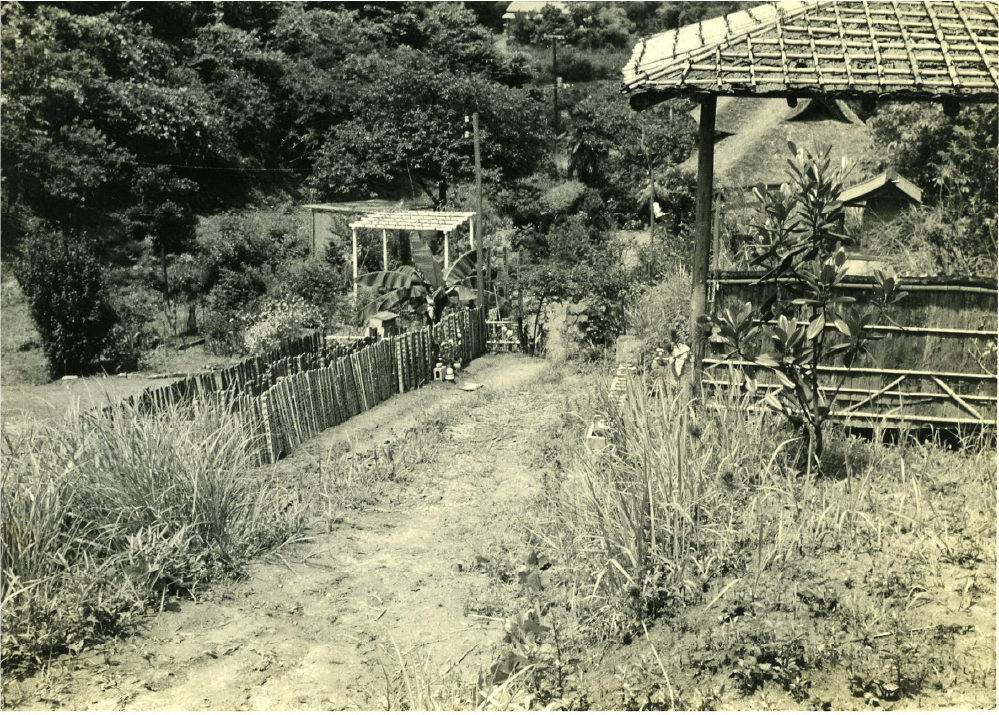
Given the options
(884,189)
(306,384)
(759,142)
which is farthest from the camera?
(759,142)

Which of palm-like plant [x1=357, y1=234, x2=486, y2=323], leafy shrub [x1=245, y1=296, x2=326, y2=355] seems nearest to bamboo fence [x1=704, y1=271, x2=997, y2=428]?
palm-like plant [x1=357, y1=234, x2=486, y2=323]

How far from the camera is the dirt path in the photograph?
377 cm

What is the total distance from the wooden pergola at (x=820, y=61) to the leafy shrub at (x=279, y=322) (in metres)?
10.2

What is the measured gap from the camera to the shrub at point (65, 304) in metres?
13.7

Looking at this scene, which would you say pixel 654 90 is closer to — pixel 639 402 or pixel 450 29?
pixel 639 402

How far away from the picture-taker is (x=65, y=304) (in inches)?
541

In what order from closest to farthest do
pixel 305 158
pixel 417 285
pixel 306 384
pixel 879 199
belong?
pixel 306 384
pixel 417 285
pixel 879 199
pixel 305 158

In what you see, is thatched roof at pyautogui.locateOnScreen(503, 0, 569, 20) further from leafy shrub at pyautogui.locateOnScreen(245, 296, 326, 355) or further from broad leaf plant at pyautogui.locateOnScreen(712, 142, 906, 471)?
broad leaf plant at pyautogui.locateOnScreen(712, 142, 906, 471)

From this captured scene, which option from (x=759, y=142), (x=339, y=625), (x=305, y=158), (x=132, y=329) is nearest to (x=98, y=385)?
(x=339, y=625)

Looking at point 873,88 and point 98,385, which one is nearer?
point 873,88

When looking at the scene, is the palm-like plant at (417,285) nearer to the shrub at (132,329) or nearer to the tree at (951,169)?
the shrub at (132,329)

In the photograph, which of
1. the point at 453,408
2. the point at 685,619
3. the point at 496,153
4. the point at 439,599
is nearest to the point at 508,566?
the point at 439,599

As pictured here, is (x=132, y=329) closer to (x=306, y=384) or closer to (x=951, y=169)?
(x=306, y=384)

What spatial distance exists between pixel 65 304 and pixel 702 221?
11073mm
